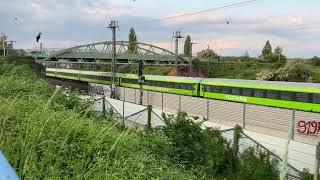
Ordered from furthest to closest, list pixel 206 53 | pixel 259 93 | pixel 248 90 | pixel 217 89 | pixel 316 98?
pixel 206 53, pixel 217 89, pixel 248 90, pixel 259 93, pixel 316 98

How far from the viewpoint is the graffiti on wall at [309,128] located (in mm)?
20375

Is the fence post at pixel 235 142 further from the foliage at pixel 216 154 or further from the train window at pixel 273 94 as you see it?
the train window at pixel 273 94

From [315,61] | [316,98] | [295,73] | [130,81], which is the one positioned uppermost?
[315,61]

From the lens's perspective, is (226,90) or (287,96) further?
Result: (226,90)

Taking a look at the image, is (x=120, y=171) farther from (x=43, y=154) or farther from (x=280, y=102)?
(x=280, y=102)

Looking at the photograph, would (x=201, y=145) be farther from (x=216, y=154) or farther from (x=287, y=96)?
(x=287, y=96)

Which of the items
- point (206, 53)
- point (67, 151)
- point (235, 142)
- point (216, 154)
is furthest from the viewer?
point (206, 53)

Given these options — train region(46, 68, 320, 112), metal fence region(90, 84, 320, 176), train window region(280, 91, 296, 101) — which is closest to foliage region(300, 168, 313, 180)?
metal fence region(90, 84, 320, 176)

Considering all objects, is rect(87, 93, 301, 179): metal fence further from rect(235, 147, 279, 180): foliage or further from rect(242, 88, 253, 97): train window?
rect(242, 88, 253, 97): train window

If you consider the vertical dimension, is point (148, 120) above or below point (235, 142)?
above

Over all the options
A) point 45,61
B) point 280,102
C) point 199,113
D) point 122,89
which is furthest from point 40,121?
point 45,61

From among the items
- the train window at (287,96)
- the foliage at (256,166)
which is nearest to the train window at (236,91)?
the train window at (287,96)

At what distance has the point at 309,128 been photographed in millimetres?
20594

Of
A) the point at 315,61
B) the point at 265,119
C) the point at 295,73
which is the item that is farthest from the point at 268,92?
the point at 315,61
